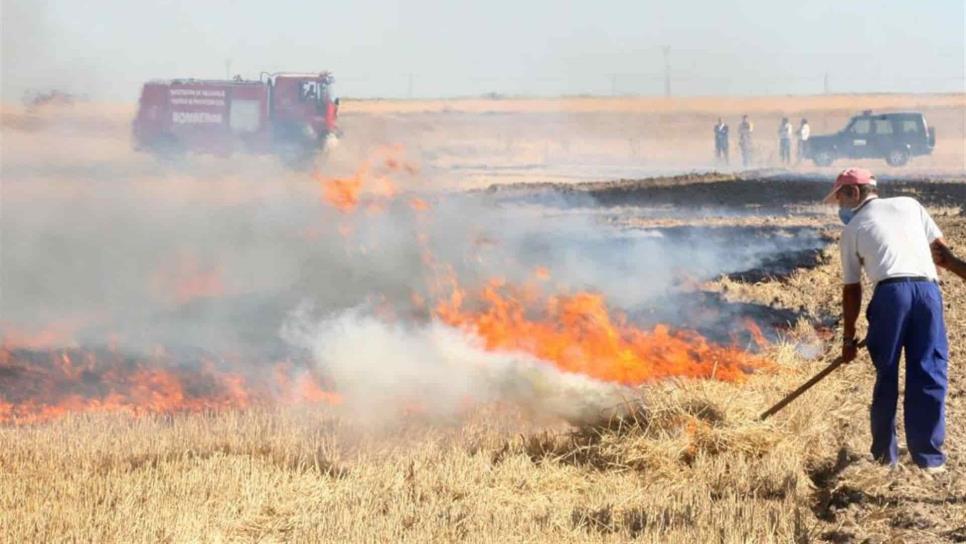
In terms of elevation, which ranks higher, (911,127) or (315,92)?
(315,92)

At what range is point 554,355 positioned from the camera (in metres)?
9.59

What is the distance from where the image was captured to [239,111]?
29922 mm

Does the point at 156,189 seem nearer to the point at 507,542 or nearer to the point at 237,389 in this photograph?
the point at 237,389

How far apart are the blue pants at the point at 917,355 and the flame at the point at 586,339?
69.6 inches

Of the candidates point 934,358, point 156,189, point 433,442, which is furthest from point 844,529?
point 156,189

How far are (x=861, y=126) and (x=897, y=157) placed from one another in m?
1.53

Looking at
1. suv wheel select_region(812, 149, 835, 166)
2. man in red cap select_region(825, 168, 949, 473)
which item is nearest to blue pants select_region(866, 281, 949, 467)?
man in red cap select_region(825, 168, 949, 473)

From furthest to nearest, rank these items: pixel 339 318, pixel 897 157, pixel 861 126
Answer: pixel 897 157 < pixel 861 126 < pixel 339 318

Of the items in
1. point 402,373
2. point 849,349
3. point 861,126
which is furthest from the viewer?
point 861,126

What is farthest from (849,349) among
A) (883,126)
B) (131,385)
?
(883,126)

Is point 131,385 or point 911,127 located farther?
point 911,127

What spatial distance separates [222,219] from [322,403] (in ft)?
15.8

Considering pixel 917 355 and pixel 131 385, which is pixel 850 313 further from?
pixel 131 385

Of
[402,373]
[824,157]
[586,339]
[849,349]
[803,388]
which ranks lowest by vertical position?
[402,373]
